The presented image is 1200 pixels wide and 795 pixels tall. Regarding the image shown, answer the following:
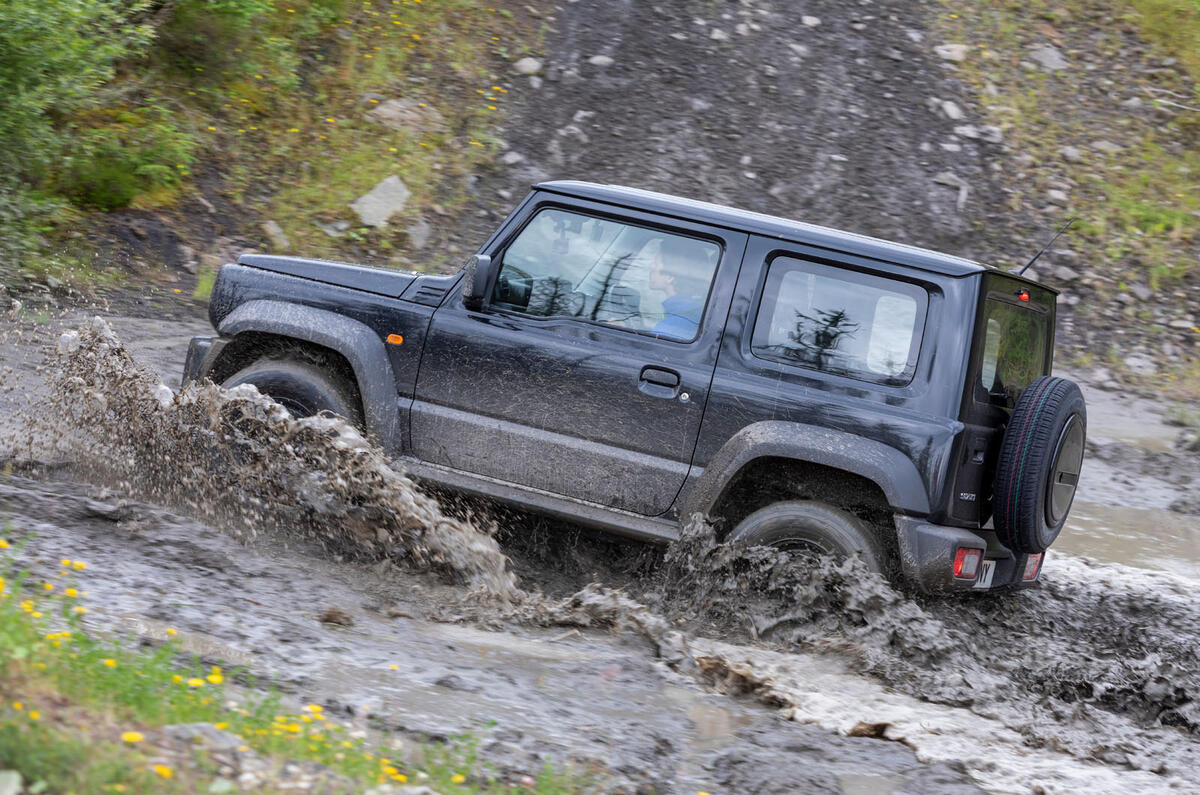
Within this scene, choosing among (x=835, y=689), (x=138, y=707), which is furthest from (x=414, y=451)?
(x=138, y=707)

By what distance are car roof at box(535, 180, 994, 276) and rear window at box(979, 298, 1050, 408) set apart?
0.80 feet

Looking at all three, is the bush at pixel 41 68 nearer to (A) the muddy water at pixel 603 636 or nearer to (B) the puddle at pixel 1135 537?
(A) the muddy water at pixel 603 636

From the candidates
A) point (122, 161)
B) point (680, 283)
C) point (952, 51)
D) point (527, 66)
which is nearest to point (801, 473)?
point (680, 283)

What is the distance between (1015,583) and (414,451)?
275cm

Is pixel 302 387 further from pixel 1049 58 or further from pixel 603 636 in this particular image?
pixel 1049 58

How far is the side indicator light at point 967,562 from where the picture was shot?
15.1ft

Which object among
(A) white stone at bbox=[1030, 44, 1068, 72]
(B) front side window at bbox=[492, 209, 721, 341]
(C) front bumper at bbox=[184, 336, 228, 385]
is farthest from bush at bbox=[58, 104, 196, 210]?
(A) white stone at bbox=[1030, 44, 1068, 72]

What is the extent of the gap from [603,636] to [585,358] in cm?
118

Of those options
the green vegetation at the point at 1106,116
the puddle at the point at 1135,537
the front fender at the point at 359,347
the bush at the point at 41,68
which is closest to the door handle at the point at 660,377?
the front fender at the point at 359,347

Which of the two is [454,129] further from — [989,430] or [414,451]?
[989,430]

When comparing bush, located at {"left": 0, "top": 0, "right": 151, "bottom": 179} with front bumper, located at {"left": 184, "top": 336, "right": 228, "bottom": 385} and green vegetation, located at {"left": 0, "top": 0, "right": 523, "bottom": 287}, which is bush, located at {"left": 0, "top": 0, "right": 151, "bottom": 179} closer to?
green vegetation, located at {"left": 0, "top": 0, "right": 523, "bottom": 287}

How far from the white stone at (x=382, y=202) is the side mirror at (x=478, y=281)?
6240mm

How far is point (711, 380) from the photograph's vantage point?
4840 mm

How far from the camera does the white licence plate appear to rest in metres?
4.81
